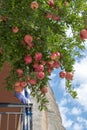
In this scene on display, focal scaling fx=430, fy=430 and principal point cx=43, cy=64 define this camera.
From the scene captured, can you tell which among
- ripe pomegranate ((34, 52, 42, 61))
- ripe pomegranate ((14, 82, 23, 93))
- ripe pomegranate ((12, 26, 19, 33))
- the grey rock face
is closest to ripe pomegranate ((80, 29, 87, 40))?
ripe pomegranate ((34, 52, 42, 61))

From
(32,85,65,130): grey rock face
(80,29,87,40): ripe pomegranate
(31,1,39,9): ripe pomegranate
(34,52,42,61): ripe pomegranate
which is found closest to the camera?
(31,1,39,9): ripe pomegranate

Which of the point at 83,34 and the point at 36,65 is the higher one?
the point at 83,34

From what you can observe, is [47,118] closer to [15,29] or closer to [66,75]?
[66,75]

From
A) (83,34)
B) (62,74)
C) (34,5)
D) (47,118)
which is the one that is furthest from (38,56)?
(47,118)

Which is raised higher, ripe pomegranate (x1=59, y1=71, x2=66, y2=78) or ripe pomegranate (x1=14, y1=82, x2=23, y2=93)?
ripe pomegranate (x1=59, y1=71, x2=66, y2=78)

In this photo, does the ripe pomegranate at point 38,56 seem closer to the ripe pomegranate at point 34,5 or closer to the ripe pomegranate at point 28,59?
the ripe pomegranate at point 28,59

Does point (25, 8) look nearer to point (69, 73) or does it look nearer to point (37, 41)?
point (37, 41)

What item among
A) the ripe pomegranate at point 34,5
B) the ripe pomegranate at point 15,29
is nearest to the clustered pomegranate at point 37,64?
the ripe pomegranate at point 15,29

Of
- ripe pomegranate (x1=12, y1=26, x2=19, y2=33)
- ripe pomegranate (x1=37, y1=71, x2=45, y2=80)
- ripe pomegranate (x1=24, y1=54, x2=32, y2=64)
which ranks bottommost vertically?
ripe pomegranate (x1=37, y1=71, x2=45, y2=80)

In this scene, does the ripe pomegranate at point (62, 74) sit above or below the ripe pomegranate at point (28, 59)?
below

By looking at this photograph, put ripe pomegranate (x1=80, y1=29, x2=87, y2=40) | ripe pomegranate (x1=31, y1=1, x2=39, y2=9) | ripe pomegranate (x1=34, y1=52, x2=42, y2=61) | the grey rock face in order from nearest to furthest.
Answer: ripe pomegranate (x1=31, y1=1, x2=39, y2=9) < ripe pomegranate (x1=80, y1=29, x2=87, y2=40) < ripe pomegranate (x1=34, y1=52, x2=42, y2=61) < the grey rock face

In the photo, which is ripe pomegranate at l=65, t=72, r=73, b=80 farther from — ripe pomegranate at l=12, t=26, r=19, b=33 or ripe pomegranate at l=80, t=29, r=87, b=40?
ripe pomegranate at l=12, t=26, r=19, b=33

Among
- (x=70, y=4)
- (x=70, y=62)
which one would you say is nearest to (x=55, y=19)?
(x=70, y=4)

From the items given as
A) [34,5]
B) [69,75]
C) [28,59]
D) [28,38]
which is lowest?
[69,75]
